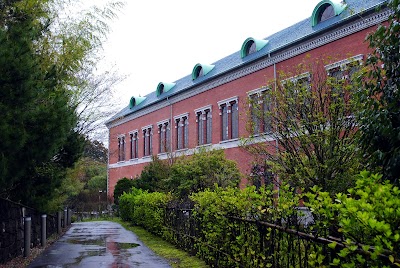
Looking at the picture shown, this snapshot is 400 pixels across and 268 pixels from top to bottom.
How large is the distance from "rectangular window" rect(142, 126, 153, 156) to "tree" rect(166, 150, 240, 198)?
73.4ft

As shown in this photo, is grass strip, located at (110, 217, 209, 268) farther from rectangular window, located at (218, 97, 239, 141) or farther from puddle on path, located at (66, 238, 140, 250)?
rectangular window, located at (218, 97, 239, 141)

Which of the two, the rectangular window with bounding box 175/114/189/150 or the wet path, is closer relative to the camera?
the wet path

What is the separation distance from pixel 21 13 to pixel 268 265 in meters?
6.82

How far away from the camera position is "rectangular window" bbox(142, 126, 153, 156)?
4387cm

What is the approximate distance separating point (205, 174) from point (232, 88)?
33.5 feet

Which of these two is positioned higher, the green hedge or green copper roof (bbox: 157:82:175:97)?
green copper roof (bbox: 157:82:175:97)

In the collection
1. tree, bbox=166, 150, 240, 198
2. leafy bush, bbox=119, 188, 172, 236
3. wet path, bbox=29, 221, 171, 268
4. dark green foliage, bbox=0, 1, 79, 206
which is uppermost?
dark green foliage, bbox=0, 1, 79, 206

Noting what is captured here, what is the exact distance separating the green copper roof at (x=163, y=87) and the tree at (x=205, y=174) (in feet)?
73.0

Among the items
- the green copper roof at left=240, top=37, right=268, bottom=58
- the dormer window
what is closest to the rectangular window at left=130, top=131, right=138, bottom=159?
the green copper roof at left=240, top=37, right=268, bottom=58

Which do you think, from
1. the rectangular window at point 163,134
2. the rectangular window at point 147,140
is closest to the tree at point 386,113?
the rectangular window at point 163,134

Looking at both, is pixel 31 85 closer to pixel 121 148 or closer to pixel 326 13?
pixel 326 13

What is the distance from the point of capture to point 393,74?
7.11 m

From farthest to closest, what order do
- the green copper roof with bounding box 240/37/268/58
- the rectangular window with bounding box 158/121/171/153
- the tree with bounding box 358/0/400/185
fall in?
1. the rectangular window with bounding box 158/121/171/153
2. the green copper roof with bounding box 240/37/268/58
3. the tree with bounding box 358/0/400/185

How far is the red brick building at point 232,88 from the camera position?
67.6ft
